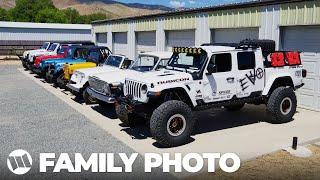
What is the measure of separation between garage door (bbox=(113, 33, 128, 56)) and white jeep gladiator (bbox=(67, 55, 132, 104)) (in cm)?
1088

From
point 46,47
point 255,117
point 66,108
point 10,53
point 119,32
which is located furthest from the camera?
point 10,53

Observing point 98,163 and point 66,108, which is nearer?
point 98,163

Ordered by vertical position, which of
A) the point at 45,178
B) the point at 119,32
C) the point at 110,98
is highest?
the point at 119,32

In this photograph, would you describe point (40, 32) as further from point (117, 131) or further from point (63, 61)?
point (117, 131)

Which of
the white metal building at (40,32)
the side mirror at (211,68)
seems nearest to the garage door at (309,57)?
the side mirror at (211,68)

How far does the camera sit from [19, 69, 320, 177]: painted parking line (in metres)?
7.99

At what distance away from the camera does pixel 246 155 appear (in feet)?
24.8

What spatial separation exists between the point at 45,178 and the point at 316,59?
8602mm

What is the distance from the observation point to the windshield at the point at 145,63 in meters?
10.6

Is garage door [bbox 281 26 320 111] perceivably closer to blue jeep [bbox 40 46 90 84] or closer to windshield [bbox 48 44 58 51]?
blue jeep [bbox 40 46 90 84]

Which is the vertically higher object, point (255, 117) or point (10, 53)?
point (10, 53)

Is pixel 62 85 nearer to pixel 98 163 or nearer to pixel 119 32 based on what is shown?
pixel 98 163

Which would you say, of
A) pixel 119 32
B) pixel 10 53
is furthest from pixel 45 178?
pixel 10 53

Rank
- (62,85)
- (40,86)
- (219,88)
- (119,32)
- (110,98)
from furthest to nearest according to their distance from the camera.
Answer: (119,32), (40,86), (62,85), (110,98), (219,88)
